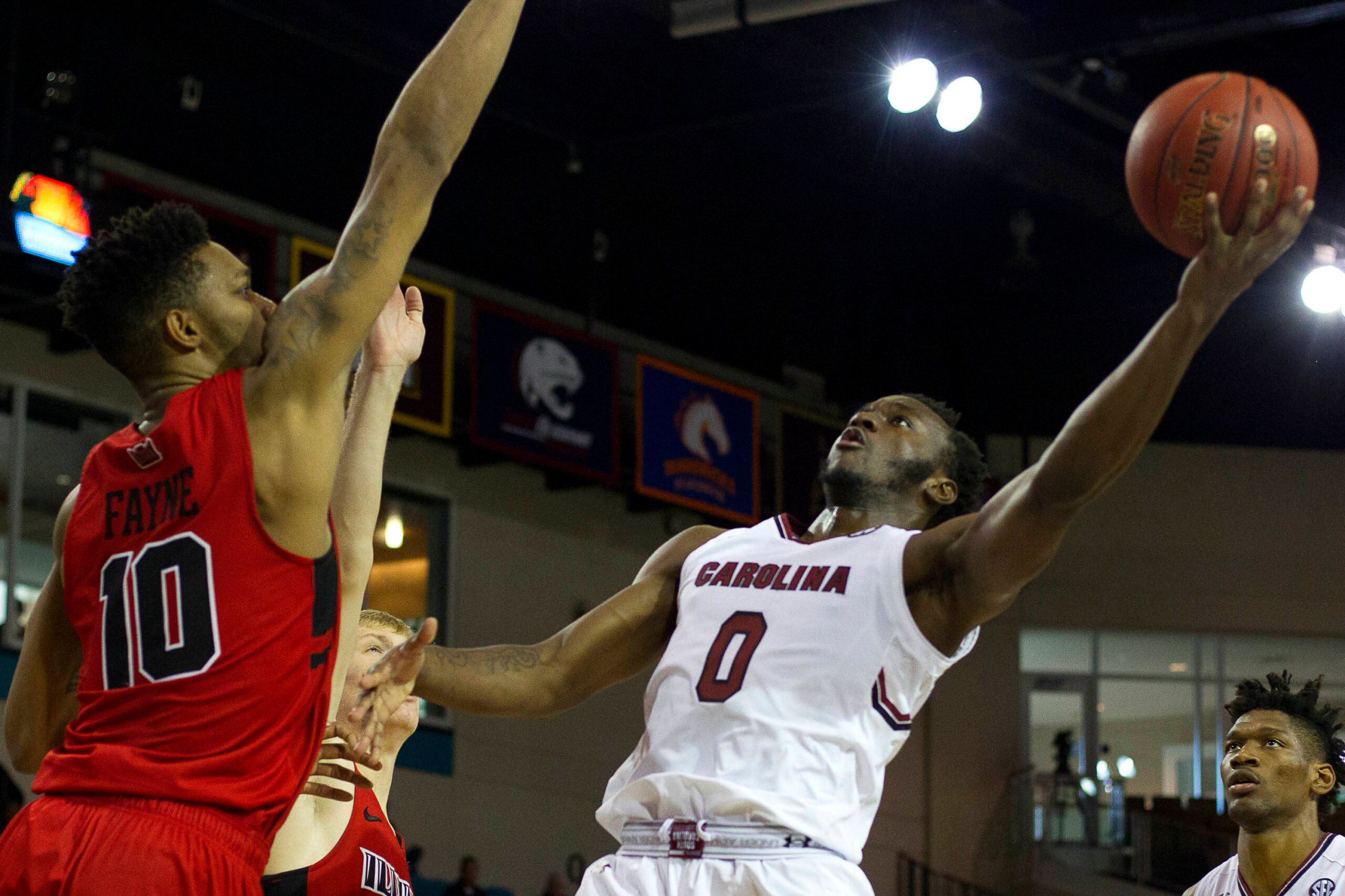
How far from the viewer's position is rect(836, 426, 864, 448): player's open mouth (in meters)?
4.18

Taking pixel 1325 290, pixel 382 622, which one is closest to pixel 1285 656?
pixel 1325 290

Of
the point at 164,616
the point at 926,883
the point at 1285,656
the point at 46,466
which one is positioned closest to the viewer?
the point at 164,616

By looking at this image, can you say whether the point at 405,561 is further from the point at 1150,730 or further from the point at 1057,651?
the point at 1150,730

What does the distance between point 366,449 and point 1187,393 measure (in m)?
→ 17.3

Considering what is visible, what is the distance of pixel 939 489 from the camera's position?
14.0 feet

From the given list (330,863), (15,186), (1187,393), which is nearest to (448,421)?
(15,186)

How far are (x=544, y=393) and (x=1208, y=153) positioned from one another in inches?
467

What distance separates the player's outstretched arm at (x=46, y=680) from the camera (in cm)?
301

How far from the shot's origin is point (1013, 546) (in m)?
3.42

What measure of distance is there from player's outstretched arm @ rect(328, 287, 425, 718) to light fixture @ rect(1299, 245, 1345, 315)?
887 cm

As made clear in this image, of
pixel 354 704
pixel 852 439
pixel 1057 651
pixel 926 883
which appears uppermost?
pixel 1057 651

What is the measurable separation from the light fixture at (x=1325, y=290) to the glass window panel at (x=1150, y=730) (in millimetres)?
9787

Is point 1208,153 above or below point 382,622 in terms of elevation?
above

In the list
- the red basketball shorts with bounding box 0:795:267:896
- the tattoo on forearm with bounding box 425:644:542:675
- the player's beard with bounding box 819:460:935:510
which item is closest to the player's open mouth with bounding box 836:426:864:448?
the player's beard with bounding box 819:460:935:510
